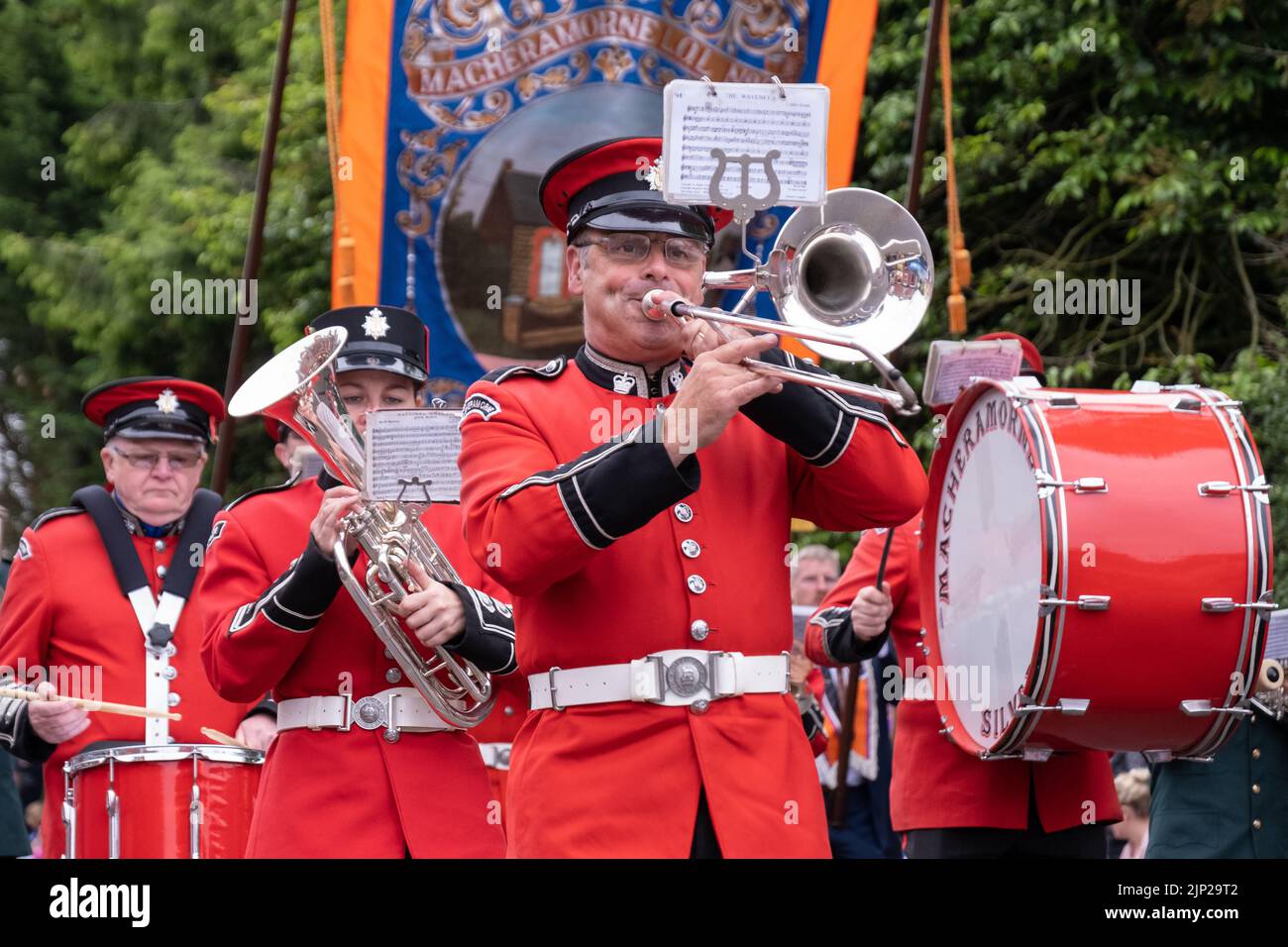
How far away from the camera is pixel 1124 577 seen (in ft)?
16.1

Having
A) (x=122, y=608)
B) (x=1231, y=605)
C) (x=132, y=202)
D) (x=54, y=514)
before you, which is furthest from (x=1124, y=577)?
(x=132, y=202)

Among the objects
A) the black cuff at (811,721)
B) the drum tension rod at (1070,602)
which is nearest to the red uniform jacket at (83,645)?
the black cuff at (811,721)

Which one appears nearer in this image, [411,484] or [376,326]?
[411,484]

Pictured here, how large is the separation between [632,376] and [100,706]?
2.66 meters

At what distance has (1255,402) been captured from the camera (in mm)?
10703

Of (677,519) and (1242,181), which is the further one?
(1242,181)

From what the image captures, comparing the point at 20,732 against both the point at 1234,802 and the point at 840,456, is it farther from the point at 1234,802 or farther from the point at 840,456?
the point at 1234,802

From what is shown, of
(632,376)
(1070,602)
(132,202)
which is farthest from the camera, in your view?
(132,202)

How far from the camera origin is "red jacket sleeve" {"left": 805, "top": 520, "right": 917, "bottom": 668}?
6.38 m

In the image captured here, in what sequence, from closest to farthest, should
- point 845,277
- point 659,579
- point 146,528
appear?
1. point 659,579
2. point 845,277
3. point 146,528

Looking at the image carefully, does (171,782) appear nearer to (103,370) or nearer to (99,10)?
(103,370)

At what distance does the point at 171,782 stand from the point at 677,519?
2.75 meters

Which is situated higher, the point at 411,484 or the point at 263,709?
the point at 411,484
